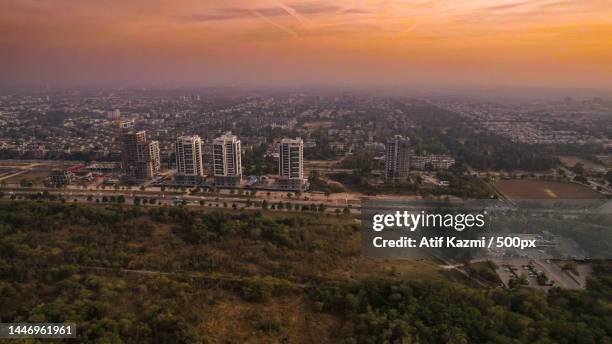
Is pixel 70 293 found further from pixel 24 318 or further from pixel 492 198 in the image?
pixel 492 198

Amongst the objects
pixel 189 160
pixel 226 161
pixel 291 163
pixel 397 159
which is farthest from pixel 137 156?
pixel 397 159

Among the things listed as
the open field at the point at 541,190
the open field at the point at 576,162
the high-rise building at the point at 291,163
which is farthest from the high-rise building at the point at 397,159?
the open field at the point at 576,162

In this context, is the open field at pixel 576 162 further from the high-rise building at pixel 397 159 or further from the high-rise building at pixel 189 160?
the high-rise building at pixel 189 160

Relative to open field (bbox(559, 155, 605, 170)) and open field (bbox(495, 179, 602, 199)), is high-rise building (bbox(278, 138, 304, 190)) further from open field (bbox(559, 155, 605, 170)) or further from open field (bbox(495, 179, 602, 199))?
open field (bbox(559, 155, 605, 170))

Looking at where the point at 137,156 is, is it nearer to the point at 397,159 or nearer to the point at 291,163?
the point at 291,163

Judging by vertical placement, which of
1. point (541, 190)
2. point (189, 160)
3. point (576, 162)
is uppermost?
point (189, 160)

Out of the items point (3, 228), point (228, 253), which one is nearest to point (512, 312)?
point (228, 253)
